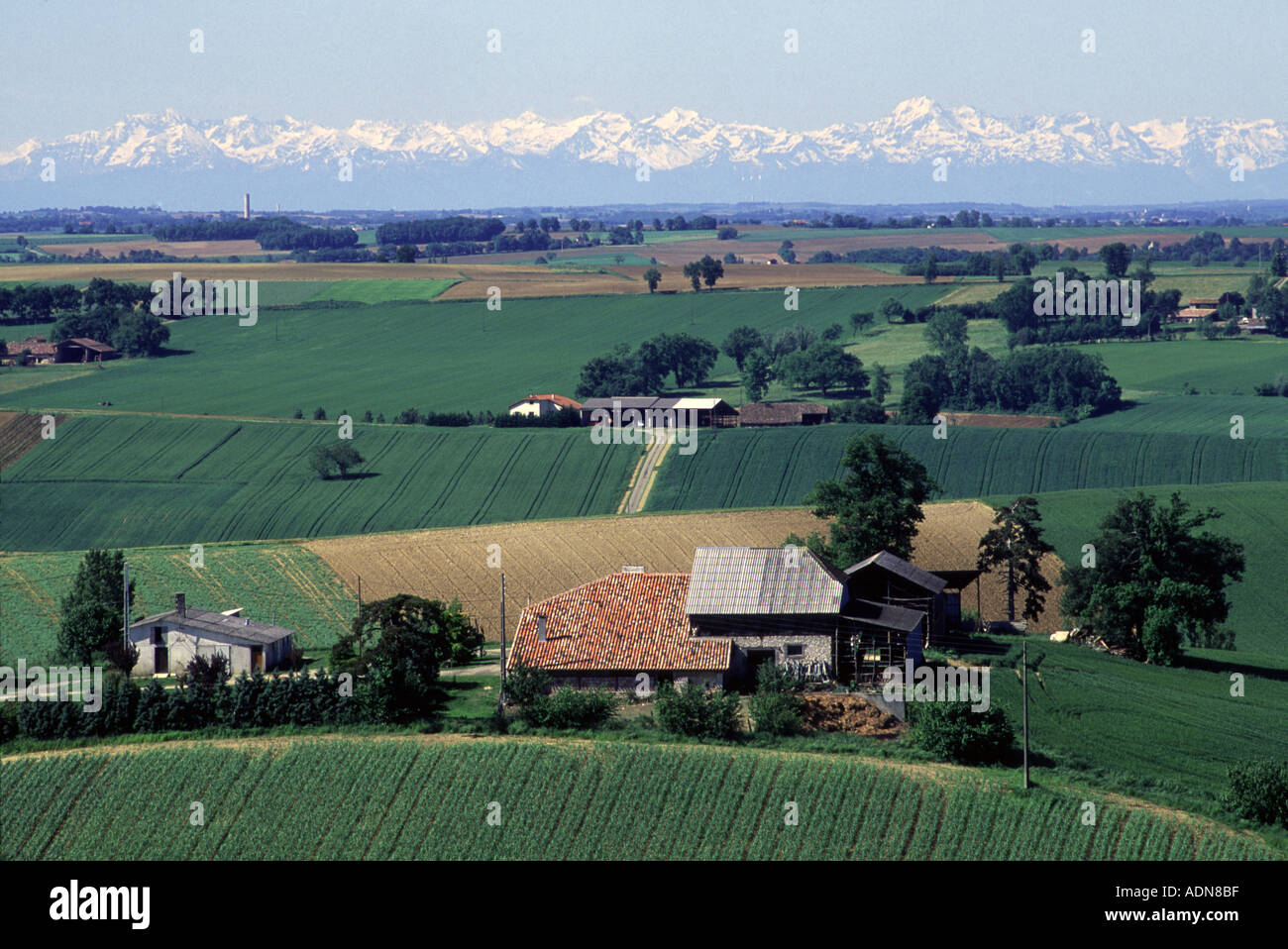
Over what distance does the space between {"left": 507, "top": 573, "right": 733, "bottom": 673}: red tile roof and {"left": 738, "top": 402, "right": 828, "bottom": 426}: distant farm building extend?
1947 inches

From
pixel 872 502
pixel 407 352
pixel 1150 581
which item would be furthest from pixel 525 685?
pixel 407 352

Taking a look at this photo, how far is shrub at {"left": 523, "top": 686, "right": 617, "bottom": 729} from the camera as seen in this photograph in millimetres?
40750

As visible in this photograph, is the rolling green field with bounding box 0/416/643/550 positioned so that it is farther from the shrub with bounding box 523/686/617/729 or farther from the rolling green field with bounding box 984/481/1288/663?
the shrub with bounding box 523/686/617/729

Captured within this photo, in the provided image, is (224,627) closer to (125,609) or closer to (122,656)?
(125,609)

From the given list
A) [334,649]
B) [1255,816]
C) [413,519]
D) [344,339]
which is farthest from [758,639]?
[344,339]

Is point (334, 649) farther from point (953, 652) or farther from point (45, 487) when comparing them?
point (45, 487)

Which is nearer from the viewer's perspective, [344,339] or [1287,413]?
[1287,413]

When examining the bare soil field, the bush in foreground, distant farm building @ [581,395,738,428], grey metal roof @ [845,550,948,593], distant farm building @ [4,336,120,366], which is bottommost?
the bare soil field

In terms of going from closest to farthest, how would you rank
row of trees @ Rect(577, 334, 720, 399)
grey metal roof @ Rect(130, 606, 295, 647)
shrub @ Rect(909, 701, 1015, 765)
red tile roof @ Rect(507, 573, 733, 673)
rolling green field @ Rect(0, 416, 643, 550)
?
shrub @ Rect(909, 701, 1015, 765) → red tile roof @ Rect(507, 573, 733, 673) → grey metal roof @ Rect(130, 606, 295, 647) → rolling green field @ Rect(0, 416, 643, 550) → row of trees @ Rect(577, 334, 720, 399)

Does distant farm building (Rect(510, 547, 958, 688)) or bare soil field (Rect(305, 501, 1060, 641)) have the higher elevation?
distant farm building (Rect(510, 547, 958, 688))

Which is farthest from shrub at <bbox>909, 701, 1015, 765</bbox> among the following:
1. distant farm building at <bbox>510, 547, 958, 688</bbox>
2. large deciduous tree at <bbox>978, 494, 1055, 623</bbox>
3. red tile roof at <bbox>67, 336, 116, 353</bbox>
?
red tile roof at <bbox>67, 336, 116, 353</bbox>

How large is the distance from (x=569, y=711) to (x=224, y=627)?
1471cm
